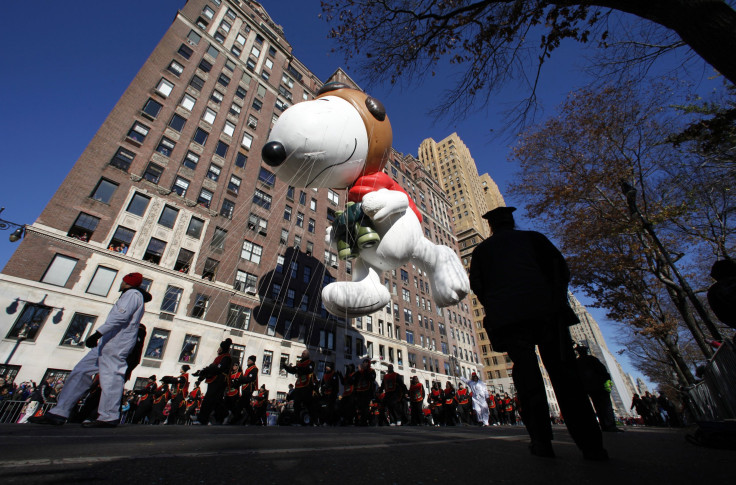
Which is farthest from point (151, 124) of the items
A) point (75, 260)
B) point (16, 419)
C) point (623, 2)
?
point (623, 2)

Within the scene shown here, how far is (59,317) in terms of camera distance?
1617cm

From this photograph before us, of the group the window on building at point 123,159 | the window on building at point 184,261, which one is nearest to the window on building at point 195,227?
the window on building at point 184,261

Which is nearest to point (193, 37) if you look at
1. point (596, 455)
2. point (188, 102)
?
point (188, 102)

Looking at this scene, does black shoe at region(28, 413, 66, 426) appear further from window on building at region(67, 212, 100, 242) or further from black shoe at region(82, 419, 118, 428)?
window on building at region(67, 212, 100, 242)

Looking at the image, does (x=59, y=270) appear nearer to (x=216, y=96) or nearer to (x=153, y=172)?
(x=153, y=172)

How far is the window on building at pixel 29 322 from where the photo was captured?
15102 mm

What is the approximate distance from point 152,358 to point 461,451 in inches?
823

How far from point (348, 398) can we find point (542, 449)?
7991 mm

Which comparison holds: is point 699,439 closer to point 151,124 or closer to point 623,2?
point 623,2

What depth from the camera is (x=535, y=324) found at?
7.12 feet

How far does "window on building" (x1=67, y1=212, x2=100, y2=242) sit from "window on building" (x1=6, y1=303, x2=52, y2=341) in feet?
13.7

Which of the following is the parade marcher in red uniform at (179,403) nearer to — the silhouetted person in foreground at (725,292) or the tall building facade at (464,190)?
the silhouetted person in foreground at (725,292)

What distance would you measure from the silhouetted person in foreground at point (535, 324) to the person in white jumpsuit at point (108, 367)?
3623mm

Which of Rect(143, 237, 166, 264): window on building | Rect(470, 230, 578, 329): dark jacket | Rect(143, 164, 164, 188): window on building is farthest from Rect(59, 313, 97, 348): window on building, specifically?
Rect(470, 230, 578, 329): dark jacket
